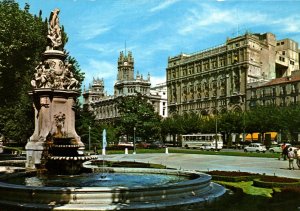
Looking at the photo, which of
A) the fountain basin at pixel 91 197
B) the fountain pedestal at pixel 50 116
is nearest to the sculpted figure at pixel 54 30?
the fountain pedestal at pixel 50 116

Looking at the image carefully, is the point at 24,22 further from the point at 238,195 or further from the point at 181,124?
the point at 181,124

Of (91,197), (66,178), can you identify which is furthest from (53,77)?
(91,197)

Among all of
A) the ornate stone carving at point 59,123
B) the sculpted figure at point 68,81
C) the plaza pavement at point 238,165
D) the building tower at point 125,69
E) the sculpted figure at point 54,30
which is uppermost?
the building tower at point 125,69

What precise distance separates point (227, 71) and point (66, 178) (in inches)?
3333

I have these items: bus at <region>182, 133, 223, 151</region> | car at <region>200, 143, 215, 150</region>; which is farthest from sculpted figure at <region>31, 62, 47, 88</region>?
car at <region>200, 143, 215, 150</region>

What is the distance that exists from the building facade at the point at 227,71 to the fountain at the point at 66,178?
233 ft

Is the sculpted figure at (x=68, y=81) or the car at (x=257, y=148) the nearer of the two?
the sculpted figure at (x=68, y=81)

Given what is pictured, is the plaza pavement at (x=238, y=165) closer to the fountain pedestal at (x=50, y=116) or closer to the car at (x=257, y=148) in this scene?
the fountain pedestal at (x=50, y=116)

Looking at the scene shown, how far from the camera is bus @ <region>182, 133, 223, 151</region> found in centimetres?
6664

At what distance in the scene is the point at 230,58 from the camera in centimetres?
9712

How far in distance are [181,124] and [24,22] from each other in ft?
191

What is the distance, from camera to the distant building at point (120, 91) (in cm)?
13025

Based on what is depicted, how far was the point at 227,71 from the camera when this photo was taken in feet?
319

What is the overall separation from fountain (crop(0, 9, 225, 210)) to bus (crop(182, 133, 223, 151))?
143ft
